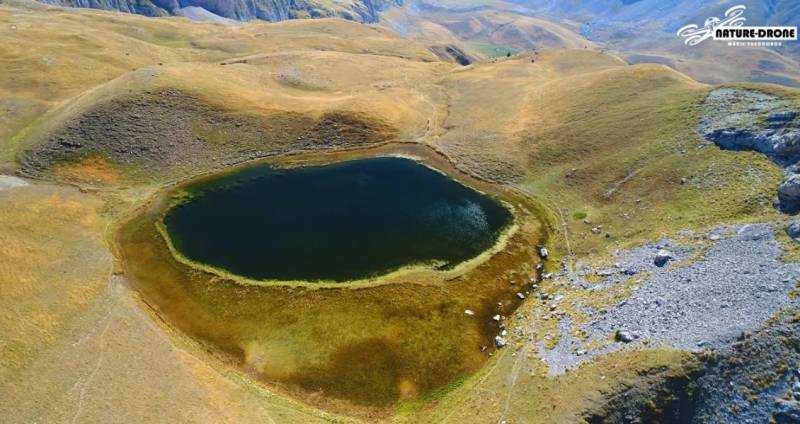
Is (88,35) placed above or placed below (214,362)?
above

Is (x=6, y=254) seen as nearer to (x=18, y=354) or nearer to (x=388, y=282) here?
(x=18, y=354)

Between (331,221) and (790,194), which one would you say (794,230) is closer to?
(790,194)

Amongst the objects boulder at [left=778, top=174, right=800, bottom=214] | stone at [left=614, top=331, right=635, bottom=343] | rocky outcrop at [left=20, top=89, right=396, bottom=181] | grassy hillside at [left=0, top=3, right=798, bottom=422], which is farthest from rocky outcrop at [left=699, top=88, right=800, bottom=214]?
rocky outcrop at [left=20, top=89, right=396, bottom=181]

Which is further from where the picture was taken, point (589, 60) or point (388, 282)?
point (589, 60)

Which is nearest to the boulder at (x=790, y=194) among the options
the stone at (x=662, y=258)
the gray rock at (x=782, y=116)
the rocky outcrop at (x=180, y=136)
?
the stone at (x=662, y=258)

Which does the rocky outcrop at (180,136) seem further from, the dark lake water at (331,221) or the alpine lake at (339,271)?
the dark lake water at (331,221)

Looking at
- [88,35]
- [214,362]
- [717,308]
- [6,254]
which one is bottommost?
[214,362]

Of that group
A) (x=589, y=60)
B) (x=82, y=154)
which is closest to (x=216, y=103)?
(x=82, y=154)
